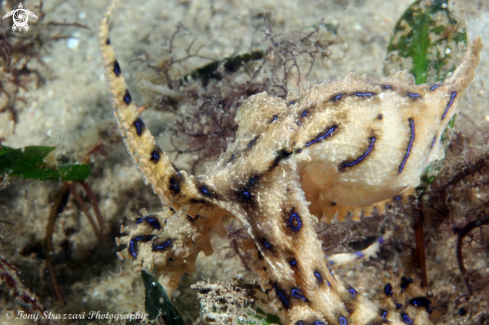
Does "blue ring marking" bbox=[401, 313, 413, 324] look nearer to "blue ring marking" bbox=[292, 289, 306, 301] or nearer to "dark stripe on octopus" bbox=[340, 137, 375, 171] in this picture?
"blue ring marking" bbox=[292, 289, 306, 301]

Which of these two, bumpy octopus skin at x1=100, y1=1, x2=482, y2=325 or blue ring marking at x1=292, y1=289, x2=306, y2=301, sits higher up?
bumpy octopus skin at x1=100, y1=1, x2=482, y2=325

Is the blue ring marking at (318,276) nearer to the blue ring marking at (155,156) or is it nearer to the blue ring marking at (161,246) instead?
the blue ring marking at (161,246)

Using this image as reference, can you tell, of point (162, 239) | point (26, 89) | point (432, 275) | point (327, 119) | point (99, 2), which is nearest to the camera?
point (162, 239)

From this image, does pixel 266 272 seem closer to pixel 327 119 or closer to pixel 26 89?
pixel 327 119

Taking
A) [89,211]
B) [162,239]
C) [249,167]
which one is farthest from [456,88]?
[89,211]

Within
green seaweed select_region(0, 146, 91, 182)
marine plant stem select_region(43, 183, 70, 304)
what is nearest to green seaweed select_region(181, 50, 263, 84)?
green seaweed select_region(0, 146, 91, 182)

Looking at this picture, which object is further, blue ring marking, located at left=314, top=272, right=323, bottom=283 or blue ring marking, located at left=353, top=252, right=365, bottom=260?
blue ring marking, located at left=353, top=252, right=365, bottom=260
